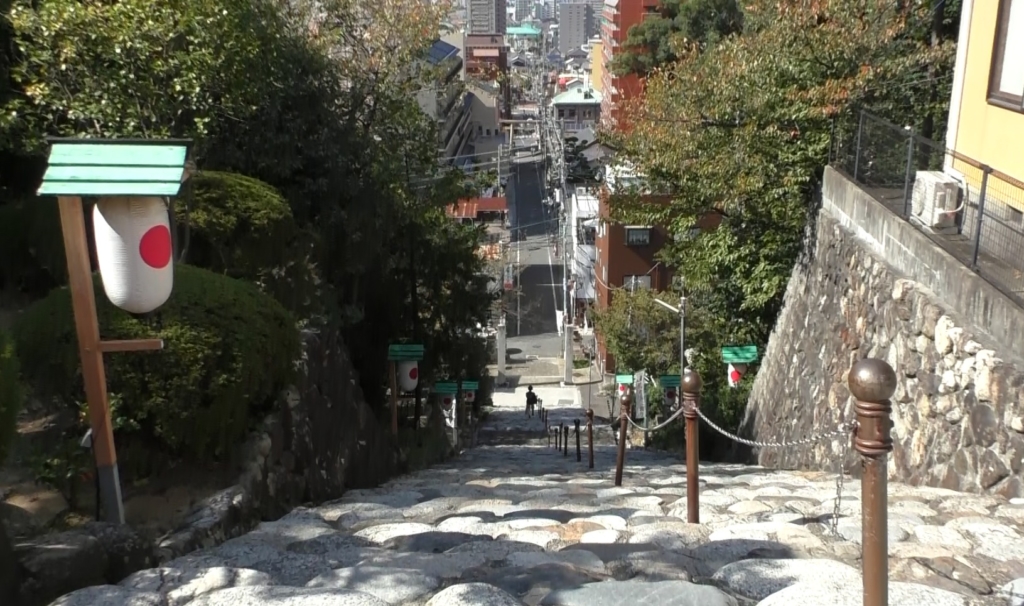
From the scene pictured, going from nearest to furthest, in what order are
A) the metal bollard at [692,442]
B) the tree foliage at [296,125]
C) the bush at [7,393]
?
the bush at [7,393]
the metal bollard at [692,442]
the tree foliage at [296,125]

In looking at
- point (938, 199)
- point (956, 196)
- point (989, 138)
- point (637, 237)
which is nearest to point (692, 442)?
point (938, 199)

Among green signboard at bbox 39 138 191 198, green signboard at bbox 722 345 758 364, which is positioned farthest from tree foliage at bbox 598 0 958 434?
green signboard at bbox 39 138 191 198

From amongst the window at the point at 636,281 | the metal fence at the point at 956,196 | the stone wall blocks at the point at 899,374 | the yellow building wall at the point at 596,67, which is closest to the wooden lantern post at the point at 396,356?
the stone wall blocks at the point at 899,374

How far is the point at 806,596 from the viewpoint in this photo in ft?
10.6

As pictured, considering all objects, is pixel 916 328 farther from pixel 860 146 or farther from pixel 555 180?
pixel 555 180

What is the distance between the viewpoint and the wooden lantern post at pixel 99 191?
13.5 ft

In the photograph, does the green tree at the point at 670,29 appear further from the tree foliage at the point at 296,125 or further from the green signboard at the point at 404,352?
the green signboard at the point at 404,352

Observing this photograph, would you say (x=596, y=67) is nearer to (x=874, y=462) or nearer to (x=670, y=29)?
(x=670, y=29)

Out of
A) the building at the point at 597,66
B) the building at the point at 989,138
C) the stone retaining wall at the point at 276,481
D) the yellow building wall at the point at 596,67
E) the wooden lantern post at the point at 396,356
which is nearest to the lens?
the stone retaining wall at the point at 276,481

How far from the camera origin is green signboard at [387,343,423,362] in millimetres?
14758

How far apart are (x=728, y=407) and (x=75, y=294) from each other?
42.2 ft

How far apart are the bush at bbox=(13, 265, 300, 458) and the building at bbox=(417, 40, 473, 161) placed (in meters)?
11.6

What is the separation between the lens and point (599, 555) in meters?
4.24

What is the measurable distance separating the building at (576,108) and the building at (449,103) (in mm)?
7840
